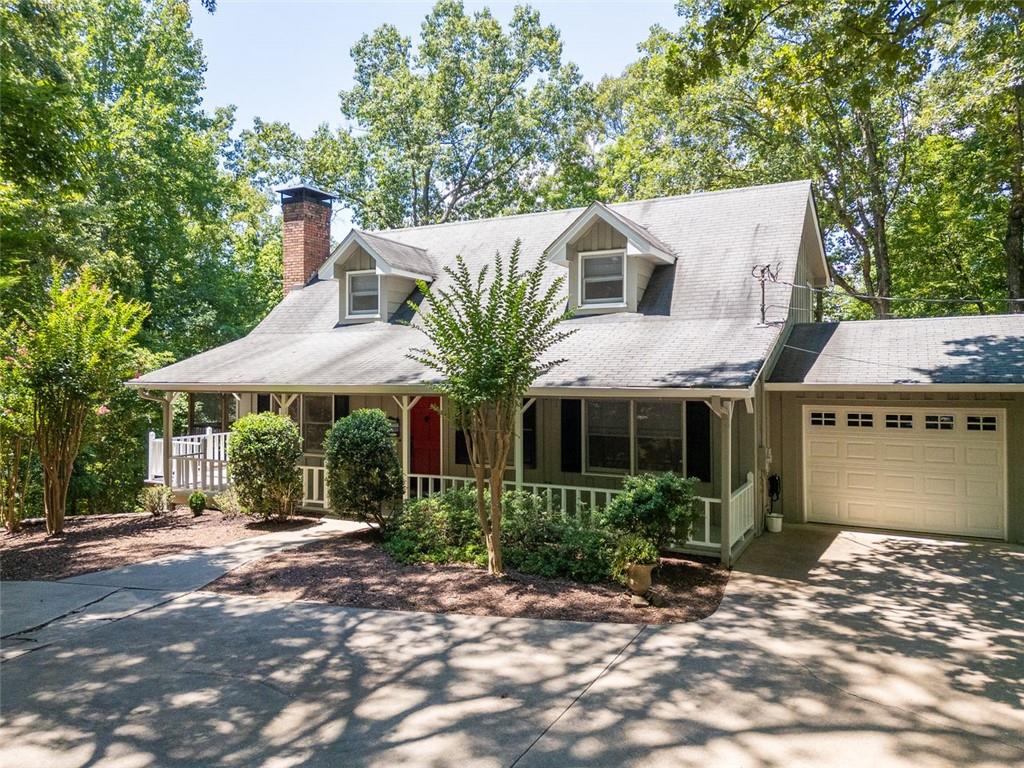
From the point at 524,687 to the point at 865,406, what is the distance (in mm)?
8490

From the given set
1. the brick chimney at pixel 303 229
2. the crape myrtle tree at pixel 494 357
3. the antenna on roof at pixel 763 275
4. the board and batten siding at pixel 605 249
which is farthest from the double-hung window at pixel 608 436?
the brick chimney at pixel 303 229

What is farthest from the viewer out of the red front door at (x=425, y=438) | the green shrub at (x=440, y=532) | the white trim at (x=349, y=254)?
the white trim at (x=349, y=254)

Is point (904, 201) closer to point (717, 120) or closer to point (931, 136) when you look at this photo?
point (931, 136)

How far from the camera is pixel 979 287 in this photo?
22891 mm

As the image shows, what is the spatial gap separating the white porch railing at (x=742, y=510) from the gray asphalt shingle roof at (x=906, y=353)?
1912 mm

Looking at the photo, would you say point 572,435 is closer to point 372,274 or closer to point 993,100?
point 372,274

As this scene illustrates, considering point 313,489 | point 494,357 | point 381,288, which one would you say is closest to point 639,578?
point 494,357

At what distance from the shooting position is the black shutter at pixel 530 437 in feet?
38.4

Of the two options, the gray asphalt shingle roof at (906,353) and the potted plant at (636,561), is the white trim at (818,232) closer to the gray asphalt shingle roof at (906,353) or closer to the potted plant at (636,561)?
the gray asphalt shingle roof at (906,353)

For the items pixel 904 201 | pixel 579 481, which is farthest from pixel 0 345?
pixel 904 201

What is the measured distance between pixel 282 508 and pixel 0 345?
5.07 meters

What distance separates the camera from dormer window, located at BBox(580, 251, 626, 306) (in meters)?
12.4

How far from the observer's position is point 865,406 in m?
11.0

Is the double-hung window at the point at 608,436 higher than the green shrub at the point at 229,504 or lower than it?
higher
